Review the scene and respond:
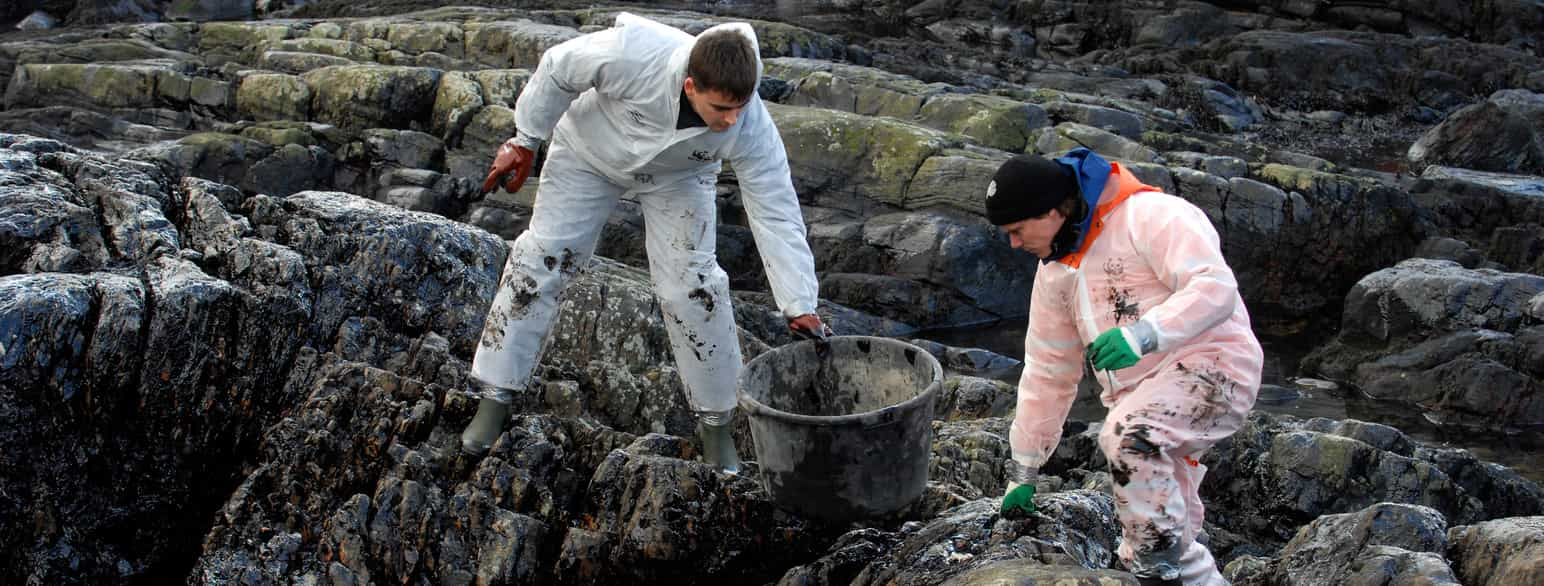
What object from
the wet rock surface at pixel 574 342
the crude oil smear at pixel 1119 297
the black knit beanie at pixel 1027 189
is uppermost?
the black knit beanie at pixel 1027 189

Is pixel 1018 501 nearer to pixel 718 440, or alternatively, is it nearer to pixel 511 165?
pixel 718 440

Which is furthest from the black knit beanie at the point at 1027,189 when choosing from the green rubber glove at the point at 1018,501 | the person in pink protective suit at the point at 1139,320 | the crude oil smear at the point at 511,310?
the crude oil smear at the point at 511,310

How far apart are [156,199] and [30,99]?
12.7 metres

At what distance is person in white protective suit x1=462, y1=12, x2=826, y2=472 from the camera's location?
4258 millimetres

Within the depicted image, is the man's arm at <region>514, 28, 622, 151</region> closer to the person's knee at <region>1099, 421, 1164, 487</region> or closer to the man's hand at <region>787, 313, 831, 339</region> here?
the man's hand at <region>787, 313, 831, 339</region>

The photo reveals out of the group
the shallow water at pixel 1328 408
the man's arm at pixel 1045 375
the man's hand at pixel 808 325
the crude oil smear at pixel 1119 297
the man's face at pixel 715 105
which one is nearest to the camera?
the crude oil smear at pixel 1119 297

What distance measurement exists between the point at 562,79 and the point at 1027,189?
1.83 meters

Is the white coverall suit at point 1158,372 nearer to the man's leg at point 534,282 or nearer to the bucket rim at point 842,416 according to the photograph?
the bucket rim at point 842,416

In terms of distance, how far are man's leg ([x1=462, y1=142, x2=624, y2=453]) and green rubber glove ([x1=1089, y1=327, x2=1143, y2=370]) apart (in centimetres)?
220

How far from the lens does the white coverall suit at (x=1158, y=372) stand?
11.0 ft

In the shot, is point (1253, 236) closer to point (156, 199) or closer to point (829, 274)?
point (829, 274)

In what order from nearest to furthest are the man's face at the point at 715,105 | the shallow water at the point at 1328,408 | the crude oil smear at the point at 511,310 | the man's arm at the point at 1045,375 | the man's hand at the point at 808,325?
1. the man's arm at the point at 1045,375
2. the man's face at the point at 715,105
3. the man's hand at the point at 808,325
4. the crude oil smear at the point at 511,310
5. the shallow water at the point at 1328,408

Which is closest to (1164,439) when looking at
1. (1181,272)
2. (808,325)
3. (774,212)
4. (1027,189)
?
(1181,272)

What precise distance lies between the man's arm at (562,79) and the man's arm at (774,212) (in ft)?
1.82
